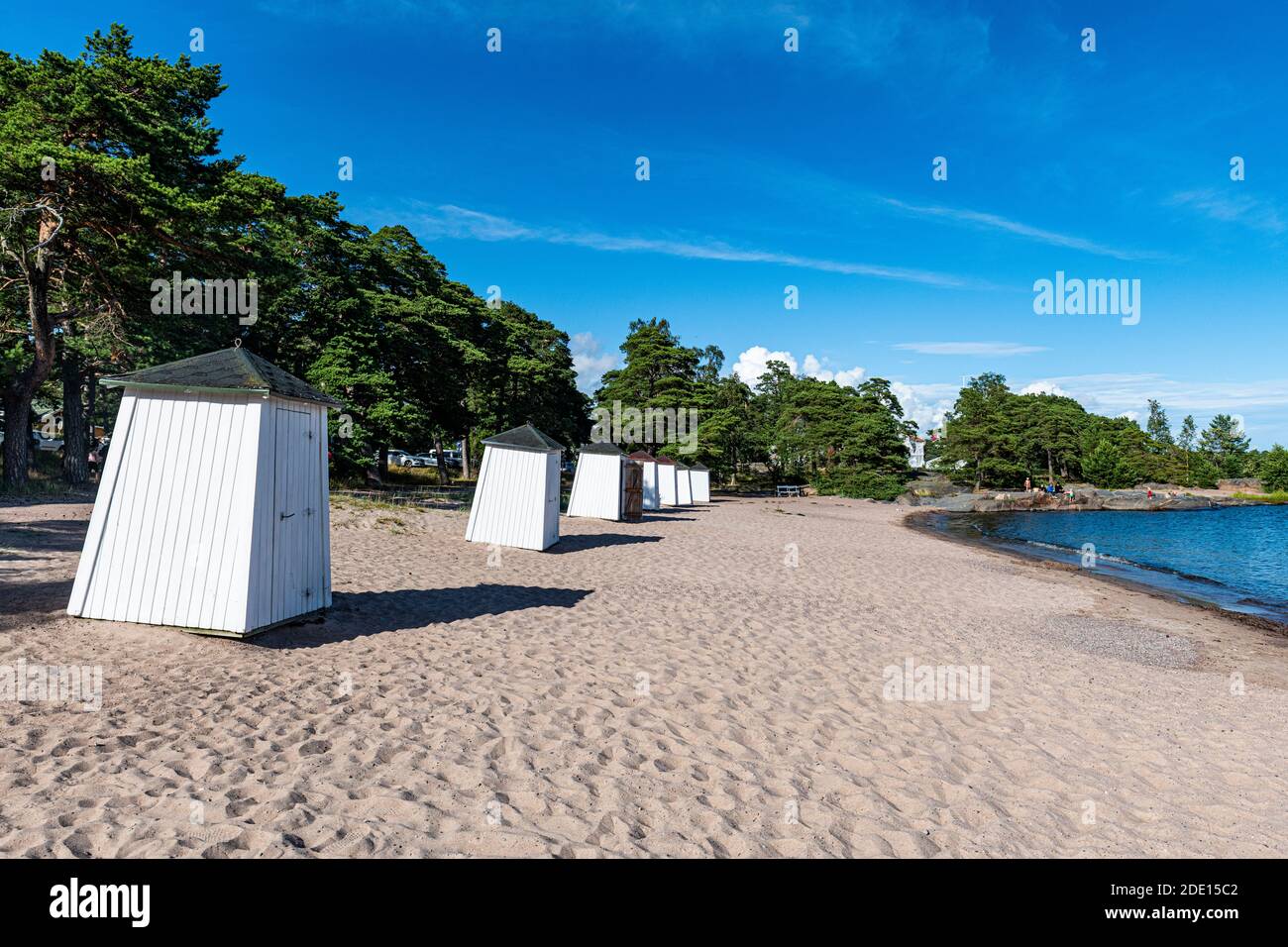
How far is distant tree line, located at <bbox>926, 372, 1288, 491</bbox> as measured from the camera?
209 ft

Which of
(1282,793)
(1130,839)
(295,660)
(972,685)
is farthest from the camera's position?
(972,685)

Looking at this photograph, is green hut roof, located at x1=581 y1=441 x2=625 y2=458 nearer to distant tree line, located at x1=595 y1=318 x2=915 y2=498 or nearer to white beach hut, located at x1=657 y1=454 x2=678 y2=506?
white beach hut, located at x1=657 y1=454 x2=678 y2=506

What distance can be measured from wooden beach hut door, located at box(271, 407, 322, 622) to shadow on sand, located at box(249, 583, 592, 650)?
30 cm

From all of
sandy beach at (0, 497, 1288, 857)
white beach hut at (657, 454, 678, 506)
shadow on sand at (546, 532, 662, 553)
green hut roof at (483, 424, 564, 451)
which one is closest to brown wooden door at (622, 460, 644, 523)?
shadow on sand at (546, 532, 662, 553)

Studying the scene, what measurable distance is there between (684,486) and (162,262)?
83.2 feet

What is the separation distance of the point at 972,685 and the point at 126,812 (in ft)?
25.3

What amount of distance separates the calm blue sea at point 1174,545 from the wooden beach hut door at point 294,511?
19639 mm

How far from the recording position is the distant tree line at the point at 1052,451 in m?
63.7

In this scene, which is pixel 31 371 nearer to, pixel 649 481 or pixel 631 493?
pixel 631 493

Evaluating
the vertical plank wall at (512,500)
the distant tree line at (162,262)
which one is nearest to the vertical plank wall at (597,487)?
the distant tree line at (162,262)

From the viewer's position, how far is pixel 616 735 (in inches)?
197
